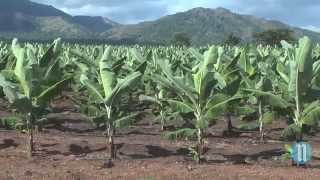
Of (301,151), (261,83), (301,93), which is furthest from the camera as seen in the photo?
(261,83)

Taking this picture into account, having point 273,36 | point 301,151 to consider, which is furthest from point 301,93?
point 273,36

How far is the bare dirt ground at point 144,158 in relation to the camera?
30.3 ft

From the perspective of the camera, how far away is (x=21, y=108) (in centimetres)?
1094

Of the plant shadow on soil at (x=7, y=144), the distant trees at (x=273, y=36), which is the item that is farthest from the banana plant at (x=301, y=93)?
the distant trees at (x=273, y=36)

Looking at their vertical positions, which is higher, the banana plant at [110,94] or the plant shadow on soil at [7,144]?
the banana plant at [110,94]

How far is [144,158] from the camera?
11.3 m

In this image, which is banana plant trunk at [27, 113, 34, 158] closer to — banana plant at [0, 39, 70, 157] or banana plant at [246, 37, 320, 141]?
banana plant at [0, 39, 70, 157]

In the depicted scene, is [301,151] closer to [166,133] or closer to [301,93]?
[301,93]

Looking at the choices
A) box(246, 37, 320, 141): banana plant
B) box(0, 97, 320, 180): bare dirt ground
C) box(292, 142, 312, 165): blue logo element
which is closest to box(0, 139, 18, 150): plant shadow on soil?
box(0, 97, 320, 180): bare dirt ground

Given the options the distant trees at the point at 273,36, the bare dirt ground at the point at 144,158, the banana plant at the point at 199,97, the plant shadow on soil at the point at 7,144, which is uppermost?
the distant trees at the point at 273,36

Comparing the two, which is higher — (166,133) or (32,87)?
(32,87)

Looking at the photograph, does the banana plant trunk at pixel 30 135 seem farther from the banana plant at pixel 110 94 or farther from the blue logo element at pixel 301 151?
the blue logo element at pixel 301 151

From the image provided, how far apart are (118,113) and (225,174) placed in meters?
2.63

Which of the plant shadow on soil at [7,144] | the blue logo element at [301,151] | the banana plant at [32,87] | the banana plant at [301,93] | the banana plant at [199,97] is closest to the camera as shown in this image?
the blue logo element at [301,151]
